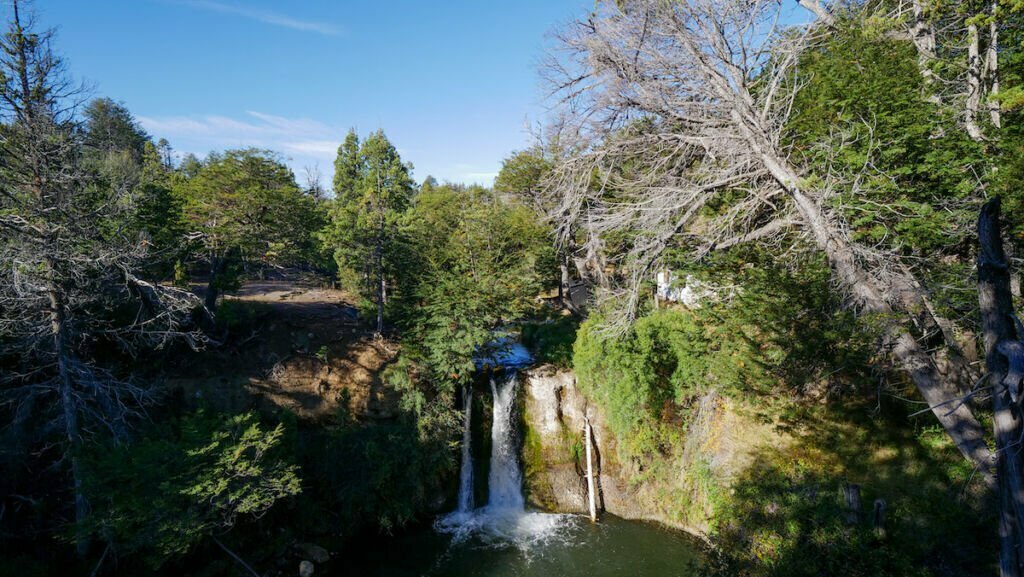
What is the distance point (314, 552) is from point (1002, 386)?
15713 mm

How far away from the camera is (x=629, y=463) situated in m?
15.6

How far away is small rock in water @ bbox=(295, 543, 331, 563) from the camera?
13.4 metres

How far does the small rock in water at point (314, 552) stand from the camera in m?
13.4

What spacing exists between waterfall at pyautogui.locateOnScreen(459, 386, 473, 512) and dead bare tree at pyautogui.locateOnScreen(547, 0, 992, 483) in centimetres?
1061

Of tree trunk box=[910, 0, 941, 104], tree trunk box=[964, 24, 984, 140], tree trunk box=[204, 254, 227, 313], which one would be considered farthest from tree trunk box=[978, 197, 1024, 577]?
tree trunk box=[204, 254, 227, 313]

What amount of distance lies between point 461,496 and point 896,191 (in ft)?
49.4

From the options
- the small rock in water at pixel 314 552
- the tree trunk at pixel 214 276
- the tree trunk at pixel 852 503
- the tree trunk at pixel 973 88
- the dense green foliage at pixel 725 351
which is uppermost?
the tree trunk at pixel 973 88

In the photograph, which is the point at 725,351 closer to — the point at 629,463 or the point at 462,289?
the point at 629,463

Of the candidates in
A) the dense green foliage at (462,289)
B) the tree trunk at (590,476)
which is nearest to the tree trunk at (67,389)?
the dense green foliage at (462,289)

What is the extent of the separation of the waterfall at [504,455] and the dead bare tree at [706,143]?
10.5m

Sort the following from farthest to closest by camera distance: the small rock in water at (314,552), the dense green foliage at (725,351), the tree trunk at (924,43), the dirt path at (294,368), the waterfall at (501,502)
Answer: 1. the dirt path at (294,368)
2. the waterfall at (501,502)
3. the small rock in water at (314,552)
4. the tree trunk at (924,43)
5. the dense green foliage at (725,351)

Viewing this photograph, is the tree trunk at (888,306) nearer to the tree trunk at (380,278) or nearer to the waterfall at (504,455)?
the waterfall at (504,455)

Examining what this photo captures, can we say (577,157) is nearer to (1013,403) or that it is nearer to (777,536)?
(1013,403)

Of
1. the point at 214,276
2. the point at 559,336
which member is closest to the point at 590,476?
the point at 559,336
